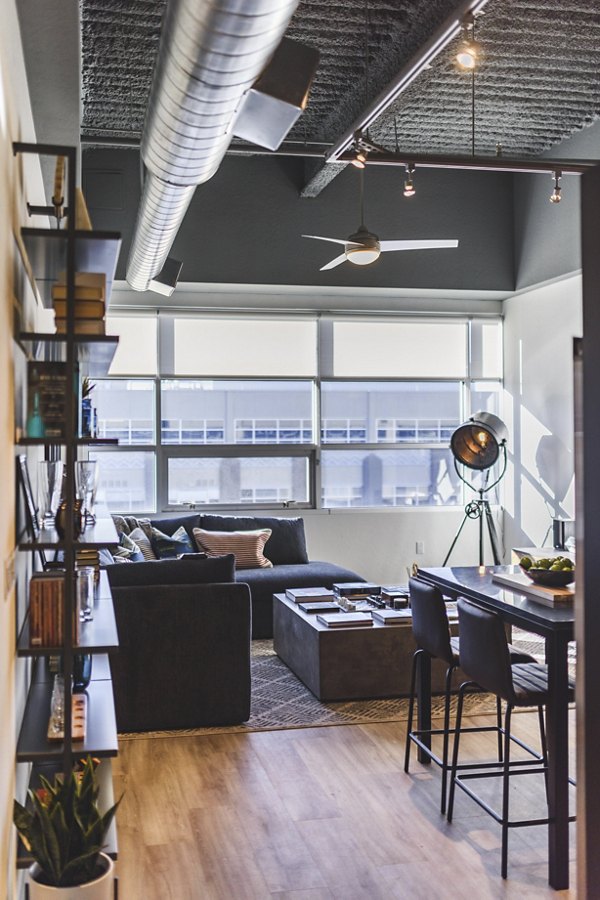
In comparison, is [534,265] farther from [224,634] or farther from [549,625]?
[549,625]

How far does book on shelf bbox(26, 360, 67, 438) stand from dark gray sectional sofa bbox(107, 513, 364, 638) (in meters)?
4.24

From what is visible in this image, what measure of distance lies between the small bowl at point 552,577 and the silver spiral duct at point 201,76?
6.86 feet

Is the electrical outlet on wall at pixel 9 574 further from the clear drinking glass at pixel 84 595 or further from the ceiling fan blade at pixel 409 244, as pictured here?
the ceiling fan blade at pixel 409 244

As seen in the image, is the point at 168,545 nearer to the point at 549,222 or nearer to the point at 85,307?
the point at 549,222

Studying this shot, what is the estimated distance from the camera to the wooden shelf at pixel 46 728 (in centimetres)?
255

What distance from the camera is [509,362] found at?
9141mm

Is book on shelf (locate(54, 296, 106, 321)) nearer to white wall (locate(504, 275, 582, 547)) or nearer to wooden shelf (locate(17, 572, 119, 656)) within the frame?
wooden shelf (locate(17, 572, 119, 656))

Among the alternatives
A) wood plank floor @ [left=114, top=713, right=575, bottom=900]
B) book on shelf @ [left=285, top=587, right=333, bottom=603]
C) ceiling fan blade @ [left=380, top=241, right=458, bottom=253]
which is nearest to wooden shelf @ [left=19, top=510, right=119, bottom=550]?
wood plank floor @ [left=114, top=713, right=575, bottom=900]

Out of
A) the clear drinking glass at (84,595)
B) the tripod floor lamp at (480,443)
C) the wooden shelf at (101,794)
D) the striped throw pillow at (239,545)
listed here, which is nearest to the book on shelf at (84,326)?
the clear drinking glass at (84,595)

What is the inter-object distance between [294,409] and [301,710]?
4336 millimetres

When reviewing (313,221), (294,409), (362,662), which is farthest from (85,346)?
(294,409)

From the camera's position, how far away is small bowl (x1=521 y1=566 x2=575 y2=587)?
3486 mm

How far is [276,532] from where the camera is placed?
7.90m

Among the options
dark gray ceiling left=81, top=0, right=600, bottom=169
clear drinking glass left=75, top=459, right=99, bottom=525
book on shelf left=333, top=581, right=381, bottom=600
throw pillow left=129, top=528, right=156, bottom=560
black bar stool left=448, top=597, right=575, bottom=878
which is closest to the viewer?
clear drinking glass left=75, top=459, right=99, bottom=525
